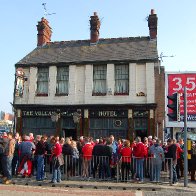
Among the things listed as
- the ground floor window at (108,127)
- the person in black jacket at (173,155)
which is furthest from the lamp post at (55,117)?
the person in black jacket at (173,155)

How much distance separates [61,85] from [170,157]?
480 inches

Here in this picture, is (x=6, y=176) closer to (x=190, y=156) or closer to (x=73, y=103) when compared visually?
(x=190, y=156)

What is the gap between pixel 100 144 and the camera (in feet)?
46.3

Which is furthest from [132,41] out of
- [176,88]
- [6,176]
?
[6,176]

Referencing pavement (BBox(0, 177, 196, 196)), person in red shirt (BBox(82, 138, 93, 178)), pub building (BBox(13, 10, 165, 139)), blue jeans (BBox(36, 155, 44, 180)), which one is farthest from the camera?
pub building (BBox(13, 10, 165, 139))

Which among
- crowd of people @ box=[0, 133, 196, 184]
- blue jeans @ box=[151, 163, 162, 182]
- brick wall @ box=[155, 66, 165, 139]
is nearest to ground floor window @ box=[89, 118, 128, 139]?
brick wall @ box=[155, 66, 165, 139]

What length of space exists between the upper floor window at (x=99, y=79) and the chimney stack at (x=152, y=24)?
14.4 ft

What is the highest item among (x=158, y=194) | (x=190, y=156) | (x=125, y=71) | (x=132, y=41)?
(x=132, y=41)

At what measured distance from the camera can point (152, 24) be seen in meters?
24.2

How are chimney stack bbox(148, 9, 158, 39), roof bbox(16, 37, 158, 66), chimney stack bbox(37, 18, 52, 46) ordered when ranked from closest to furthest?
roof bbox(16, 37, 158, 66) < chimney stack bbox(148, 9, 158, 39) < chimney stack bbox(37, 18, 52, 46)

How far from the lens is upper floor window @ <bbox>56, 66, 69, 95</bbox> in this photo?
23.7 metres

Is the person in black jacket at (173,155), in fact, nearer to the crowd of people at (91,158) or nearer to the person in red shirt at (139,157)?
the crowd of people at (91,158)

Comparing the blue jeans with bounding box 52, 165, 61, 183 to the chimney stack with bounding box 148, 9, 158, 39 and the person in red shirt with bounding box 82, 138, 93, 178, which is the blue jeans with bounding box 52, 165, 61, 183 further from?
the chimney stack with bounding box 148, 9, 158, 39

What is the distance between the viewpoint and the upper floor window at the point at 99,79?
23094 mm
